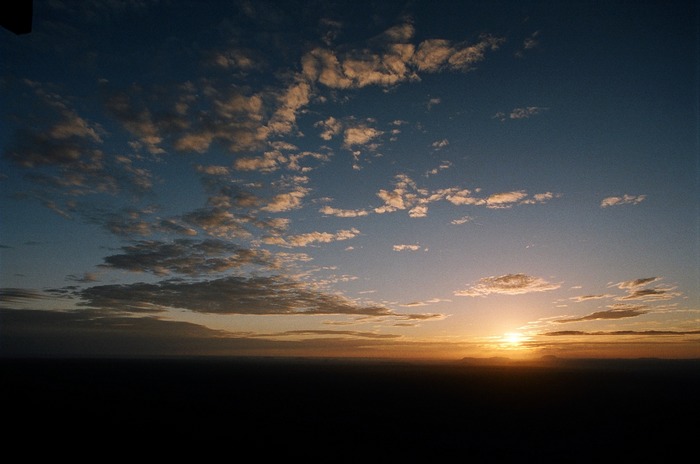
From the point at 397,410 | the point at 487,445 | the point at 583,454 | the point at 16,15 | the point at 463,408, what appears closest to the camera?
the point at 16,15

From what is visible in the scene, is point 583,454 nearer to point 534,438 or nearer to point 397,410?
point 534,438

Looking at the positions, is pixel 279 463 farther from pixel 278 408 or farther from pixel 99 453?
pixel 278 408

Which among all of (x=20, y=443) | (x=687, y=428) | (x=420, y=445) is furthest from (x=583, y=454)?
(x=20, y=443)

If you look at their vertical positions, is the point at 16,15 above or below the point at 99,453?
above

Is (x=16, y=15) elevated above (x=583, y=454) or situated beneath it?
elevated above

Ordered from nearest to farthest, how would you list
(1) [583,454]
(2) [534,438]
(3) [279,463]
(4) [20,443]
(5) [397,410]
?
(3) [279,463] < (4) [20,443] < (1) [583,454] < (2) [534,438] < (5) [397,410]

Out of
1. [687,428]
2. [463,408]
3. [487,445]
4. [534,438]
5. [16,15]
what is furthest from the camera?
[463,408]

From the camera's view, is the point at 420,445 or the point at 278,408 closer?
the point at 420,445

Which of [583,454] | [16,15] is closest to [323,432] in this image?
[583,454]

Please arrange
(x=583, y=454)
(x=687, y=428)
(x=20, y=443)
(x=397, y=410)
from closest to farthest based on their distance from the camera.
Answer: (x=20, y=443)
(x=583, y=454)
(x=687, y=428)
(x=397, y=410)
